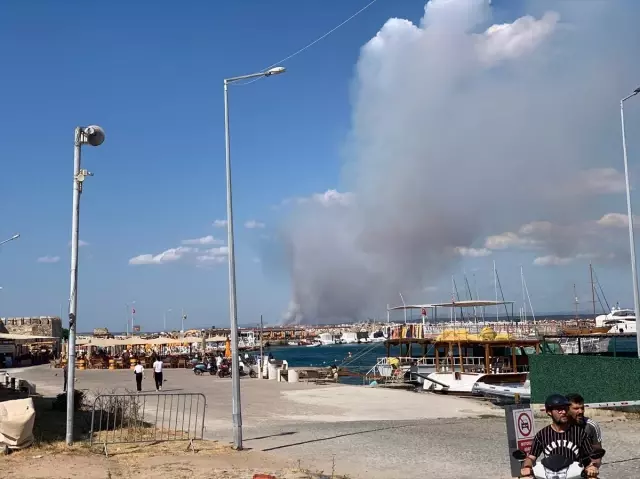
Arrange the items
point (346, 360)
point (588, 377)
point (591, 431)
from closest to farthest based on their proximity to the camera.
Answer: point (591, 431) < point (588, 377) < point (346, 360)

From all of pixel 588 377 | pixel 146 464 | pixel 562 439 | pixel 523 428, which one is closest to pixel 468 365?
pixel 588 377

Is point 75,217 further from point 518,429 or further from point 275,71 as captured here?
point 518,429

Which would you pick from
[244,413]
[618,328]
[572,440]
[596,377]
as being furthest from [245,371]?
[618,328]

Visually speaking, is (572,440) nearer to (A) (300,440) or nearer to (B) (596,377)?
(A) (300,440)

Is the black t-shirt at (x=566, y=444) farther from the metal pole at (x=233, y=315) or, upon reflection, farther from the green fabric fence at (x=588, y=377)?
the green fabric fence at (x=588, y=377)

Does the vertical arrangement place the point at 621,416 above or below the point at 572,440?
below

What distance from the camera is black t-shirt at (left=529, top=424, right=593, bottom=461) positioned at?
6.00 metres

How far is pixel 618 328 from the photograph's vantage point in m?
86.7

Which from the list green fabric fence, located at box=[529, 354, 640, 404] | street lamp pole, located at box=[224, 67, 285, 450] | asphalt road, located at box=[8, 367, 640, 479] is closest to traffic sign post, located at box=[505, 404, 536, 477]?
asphalt road, located at box=[8, 367, 640, 479]

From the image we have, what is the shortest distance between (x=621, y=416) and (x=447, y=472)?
918 centimetres

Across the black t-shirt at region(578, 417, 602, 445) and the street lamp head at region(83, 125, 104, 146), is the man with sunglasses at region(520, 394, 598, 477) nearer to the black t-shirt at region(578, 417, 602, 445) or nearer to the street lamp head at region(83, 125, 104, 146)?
the black t-shirt at region(578, 417, 602, 445)

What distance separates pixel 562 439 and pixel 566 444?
0.06 metres

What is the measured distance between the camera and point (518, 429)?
8609 millimetres

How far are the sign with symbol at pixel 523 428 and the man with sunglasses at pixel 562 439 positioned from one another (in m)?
2.44
